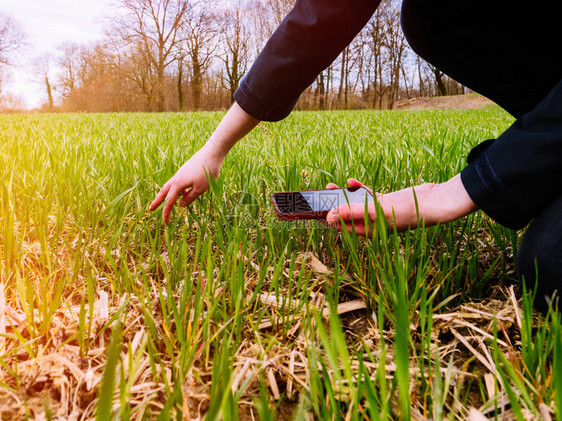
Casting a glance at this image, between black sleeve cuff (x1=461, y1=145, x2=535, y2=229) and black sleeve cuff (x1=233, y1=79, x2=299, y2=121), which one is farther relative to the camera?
black sleeve cuff (x1=233, y1=79, x2=299, y2=121)

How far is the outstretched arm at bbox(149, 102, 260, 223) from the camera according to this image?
117 cm

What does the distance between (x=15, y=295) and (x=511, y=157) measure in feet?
3.84

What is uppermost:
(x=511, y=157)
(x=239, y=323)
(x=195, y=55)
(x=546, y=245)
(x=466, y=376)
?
(x=195, y=55)

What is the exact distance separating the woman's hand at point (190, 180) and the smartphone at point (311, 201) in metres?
0.24

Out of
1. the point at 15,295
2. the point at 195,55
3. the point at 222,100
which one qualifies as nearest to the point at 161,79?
the point at 195,55

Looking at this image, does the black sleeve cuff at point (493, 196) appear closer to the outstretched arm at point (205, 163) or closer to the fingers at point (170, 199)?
the outstretched arm at point (205, 163)

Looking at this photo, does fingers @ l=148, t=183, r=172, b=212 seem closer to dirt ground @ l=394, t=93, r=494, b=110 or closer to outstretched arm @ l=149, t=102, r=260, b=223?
outstretched arm @ l=149, t=102, r=260, b=223

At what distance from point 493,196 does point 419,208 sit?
0.16m

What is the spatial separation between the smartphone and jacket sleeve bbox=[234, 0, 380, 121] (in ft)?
0.86

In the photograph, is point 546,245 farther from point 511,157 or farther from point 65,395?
point 65,395

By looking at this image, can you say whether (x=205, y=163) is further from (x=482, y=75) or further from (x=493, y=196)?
(x=482, y=75)

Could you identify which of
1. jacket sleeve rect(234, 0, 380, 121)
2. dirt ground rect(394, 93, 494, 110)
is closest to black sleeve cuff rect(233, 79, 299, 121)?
jacket sleeve rect(234, 0, 380, 121)

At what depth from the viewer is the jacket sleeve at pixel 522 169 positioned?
822 mm

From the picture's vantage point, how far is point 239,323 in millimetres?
751
